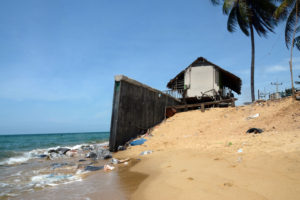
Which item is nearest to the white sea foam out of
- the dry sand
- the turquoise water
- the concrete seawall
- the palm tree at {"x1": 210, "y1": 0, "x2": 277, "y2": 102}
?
the dry sand

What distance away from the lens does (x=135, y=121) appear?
28.0 ft

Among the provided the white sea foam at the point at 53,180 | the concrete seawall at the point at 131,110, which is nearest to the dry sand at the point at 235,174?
the white sea foam at the point at 53,180

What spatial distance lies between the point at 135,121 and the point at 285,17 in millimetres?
12520

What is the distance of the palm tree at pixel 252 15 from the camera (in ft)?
46.5

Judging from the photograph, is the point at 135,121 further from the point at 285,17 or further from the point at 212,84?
the point at 285,17

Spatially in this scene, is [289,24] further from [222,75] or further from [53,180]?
[53,180]

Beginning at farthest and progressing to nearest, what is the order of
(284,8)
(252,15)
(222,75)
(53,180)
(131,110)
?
(222,75) < (252,15) < (284,8) < (131,110) < (53,180)

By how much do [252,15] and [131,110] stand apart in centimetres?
1335

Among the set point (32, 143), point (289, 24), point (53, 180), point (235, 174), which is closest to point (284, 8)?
point (289, 24)

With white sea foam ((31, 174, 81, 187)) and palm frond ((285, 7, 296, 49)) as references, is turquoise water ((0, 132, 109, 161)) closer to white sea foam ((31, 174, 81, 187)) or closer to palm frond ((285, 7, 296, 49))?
white sea foam ((31, 174, 81, 187))

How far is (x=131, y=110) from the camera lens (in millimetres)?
8227

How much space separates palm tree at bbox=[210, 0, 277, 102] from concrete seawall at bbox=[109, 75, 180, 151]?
878cm

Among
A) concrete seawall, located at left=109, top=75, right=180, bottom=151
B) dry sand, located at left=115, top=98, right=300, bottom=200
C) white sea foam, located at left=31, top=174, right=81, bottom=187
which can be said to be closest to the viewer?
dry sand, located at left=115, top=98, right=300, bottom=200

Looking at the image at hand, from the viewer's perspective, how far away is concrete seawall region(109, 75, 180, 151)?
7.33 metres
